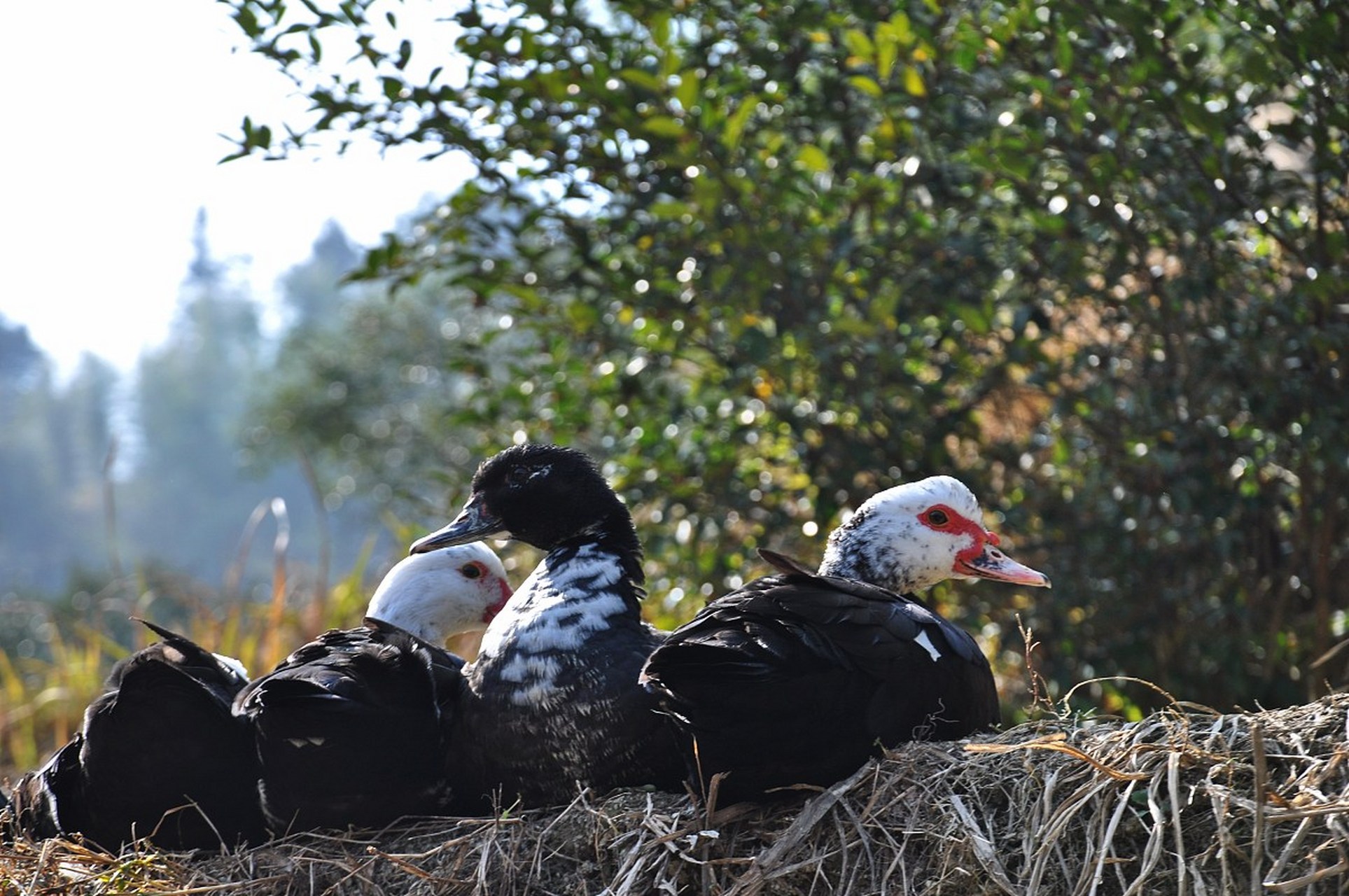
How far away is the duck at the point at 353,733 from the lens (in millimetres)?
3385

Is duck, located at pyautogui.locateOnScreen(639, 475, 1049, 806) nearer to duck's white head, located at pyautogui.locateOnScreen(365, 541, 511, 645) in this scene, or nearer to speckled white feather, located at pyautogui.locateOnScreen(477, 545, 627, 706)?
speckled white feather, located at pyautogui.locateOnScreen(477, 545, 627, 706)

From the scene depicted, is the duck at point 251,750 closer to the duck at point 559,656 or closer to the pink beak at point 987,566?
the duck at point 559,656

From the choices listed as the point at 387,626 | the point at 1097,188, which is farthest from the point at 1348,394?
the point at 387,626

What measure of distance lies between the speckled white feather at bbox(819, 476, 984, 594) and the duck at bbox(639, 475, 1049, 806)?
720 millimetres

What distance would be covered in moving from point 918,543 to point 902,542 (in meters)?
0.04

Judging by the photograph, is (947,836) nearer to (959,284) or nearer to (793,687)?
(793,687)

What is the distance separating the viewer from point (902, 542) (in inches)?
158

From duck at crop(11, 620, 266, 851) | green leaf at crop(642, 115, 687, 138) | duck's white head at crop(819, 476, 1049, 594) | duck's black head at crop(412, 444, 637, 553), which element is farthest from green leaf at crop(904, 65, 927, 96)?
duck at crop(11, 620, 266, 851)

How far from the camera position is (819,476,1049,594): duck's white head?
13.1ft

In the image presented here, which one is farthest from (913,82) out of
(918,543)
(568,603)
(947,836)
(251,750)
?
(251,750)

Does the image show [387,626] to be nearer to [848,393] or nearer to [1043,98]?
[848,393]

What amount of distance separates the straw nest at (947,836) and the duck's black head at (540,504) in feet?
2.43

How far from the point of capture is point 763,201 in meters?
4.62

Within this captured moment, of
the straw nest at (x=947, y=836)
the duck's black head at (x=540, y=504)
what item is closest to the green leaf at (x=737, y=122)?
the duck's black head at (x=540, y=504)
